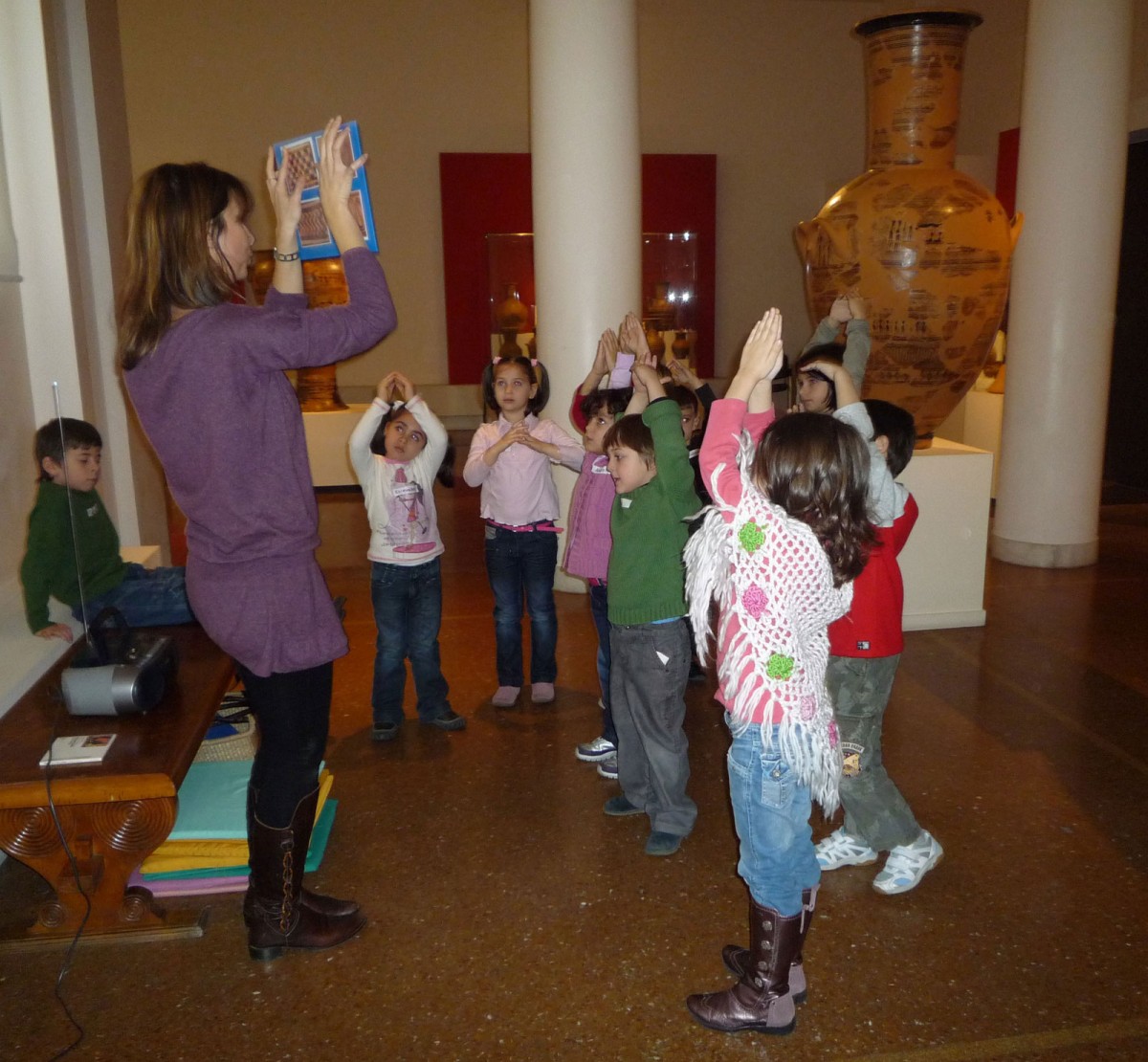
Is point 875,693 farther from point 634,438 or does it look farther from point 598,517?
point 598,517

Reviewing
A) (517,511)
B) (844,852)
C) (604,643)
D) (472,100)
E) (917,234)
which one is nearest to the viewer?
(844,852)

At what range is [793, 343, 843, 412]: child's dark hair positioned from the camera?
284cm

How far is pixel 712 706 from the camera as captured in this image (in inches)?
147

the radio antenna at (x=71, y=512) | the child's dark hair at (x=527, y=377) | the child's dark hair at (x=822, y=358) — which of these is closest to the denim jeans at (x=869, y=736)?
the child's dark hair at (x=822, y=358)

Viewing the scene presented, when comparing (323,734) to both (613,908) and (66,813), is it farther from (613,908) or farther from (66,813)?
(613,908)

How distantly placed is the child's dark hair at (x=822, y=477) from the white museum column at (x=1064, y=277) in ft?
13.7

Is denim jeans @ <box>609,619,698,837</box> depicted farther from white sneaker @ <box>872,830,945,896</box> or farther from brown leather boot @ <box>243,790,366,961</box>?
brown leather boot @ <box>243,790,366,961</box>

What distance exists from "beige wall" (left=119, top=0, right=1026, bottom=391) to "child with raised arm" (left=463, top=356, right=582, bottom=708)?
705 cm

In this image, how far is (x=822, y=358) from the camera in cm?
274

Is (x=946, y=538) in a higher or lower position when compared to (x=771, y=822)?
lower

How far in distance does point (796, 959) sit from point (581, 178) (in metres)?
3.90

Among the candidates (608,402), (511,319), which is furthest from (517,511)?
(511,319)

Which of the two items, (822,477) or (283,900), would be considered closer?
(822,477)

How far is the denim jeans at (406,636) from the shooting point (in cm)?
340
